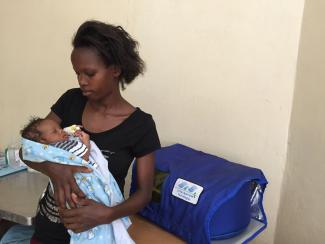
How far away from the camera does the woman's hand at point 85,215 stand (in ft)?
3.49

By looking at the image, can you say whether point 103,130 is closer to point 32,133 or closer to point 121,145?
point 121,145

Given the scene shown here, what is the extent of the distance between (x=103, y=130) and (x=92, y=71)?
0.19 m

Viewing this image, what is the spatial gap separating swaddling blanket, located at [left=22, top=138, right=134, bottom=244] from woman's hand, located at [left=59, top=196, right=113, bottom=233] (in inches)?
1.3

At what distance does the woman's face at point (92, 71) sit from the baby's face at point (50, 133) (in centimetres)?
14

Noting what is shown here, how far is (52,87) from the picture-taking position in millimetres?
2076

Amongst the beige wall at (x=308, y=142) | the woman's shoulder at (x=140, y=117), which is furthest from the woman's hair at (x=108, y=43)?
the beige wall at (x=308, y=142)

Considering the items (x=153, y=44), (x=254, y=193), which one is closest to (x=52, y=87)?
(x=153, y=44)

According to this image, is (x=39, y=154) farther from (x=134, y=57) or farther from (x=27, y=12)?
(x=27, y=12)

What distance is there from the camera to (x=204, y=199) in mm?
1246

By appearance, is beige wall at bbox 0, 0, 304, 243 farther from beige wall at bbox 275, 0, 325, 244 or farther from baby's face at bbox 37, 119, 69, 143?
baby's face at bbox 37, 119, 69, 143

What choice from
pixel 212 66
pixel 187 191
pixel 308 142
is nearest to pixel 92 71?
pixel 187 191

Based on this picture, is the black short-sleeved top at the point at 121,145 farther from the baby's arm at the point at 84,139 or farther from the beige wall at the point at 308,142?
the beige wall at the point at 308,142

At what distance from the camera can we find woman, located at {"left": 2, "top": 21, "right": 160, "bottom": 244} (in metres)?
1.09

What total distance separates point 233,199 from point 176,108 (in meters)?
0.62
